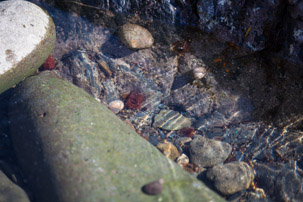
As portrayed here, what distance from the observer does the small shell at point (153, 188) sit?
2.89m

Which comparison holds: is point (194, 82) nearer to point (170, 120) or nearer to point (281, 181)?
point (170, 120)

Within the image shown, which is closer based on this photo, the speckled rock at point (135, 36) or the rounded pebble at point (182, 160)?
the rounded pebble at point (182, 160)

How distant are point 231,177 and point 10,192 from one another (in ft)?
12.3

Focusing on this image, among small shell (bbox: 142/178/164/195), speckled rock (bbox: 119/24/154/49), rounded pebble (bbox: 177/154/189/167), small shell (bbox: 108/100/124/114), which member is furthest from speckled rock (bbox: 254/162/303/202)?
speckled rock (bbox: 119/24/154/49)

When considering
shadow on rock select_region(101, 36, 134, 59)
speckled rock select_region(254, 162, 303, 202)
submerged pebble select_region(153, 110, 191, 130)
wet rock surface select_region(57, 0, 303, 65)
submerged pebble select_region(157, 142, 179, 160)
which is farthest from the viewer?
shadow on rock select_region(101, 36, 134, 59)

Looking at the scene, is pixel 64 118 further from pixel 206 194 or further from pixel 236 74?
pixel 236 74

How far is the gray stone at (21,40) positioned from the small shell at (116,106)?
69.2 inches

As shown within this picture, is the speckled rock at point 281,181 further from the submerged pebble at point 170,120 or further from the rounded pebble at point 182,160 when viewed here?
the submerged pebble at point 170,120

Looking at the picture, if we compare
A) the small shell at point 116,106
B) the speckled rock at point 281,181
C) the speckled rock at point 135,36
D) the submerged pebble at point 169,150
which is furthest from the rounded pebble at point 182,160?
the speckled rock at point 135,36

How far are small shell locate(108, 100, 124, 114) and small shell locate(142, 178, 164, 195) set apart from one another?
86.5 inches

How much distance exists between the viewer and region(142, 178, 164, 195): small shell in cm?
289

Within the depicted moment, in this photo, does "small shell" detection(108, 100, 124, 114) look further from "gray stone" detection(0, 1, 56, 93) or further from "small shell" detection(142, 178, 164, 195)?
"small shell" detection(142, 178, 164, 195)

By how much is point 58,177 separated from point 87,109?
3.66 ft

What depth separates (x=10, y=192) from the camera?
141 inches
